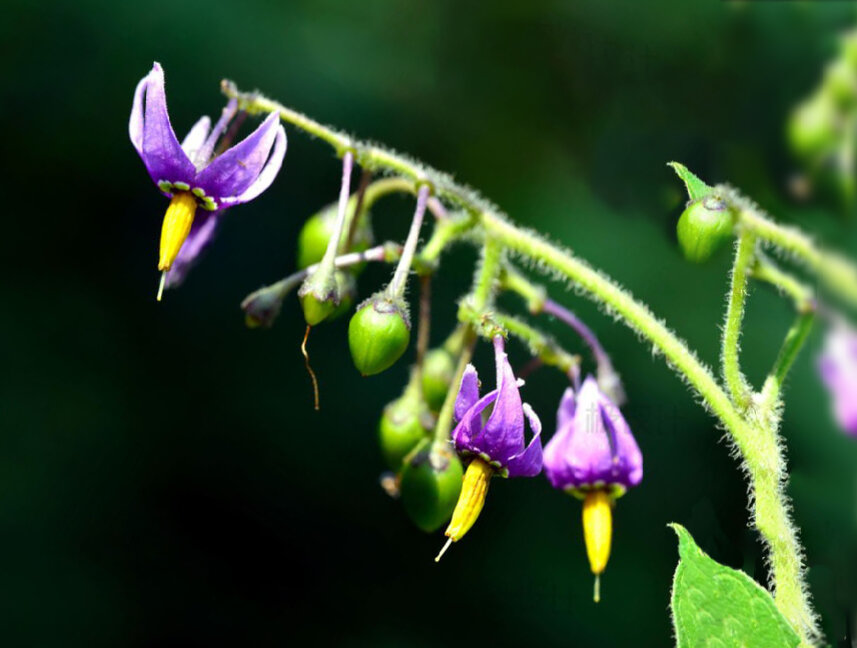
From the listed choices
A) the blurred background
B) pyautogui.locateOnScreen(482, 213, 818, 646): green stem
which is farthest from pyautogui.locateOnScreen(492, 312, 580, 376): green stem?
the blurred background

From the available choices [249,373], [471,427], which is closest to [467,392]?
[471,427]

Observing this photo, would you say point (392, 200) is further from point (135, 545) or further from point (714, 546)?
point (714, 546)

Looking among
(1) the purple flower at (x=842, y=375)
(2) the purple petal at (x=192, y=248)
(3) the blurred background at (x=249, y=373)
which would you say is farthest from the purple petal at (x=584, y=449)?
(3) the blurred background at (x=249, y=373)

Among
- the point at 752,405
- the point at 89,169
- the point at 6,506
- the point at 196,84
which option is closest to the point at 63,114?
the point at 89,169

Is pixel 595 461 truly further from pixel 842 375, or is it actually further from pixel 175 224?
pixel 175 224

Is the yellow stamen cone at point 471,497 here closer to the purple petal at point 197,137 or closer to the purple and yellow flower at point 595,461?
the purple and yellow flower at point 595,461

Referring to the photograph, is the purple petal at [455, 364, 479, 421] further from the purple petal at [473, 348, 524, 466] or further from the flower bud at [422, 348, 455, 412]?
the flower bud at [422, 348, 455, 412]
